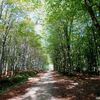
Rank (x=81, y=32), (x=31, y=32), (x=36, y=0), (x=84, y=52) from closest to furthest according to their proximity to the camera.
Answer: (x=36, y=0) < (x=81, y=32) < (x=31, y=32) < (x=84, y=52)

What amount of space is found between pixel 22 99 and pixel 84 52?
4297cm

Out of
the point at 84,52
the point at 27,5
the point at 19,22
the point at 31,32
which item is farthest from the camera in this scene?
the point at 84,52

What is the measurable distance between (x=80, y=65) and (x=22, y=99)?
155ft

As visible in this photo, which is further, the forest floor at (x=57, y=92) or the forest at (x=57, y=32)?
the forest at (x=57, y=32)

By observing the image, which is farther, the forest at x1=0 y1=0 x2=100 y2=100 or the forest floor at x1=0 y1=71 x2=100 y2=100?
the forest at x1=0 y1=0 x2=100 y2=100

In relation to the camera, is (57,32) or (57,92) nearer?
(57,92)

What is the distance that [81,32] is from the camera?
48.0 m

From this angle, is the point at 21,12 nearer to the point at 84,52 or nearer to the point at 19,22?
the point at 19,22

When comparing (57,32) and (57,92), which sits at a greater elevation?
(57,32)

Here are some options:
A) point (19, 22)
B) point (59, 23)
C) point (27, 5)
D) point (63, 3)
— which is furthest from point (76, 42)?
point (63, 3)

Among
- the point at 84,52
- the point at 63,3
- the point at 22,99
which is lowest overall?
the point at 22,99

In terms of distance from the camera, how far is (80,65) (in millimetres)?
62750

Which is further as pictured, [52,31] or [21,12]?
[52,31]

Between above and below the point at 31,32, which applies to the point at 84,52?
below
